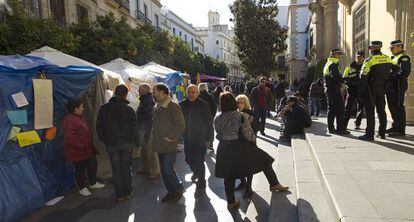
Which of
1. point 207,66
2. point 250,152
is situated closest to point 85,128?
point 250,152

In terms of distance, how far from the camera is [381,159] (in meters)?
4.97

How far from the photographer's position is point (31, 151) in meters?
5.16

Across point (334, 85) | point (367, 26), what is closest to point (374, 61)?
point (334, 85)

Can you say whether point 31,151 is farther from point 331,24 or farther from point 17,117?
point 331,24

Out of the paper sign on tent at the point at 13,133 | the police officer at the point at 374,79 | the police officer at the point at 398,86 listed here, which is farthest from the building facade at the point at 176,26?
the paper sign on tent at the point at 13,133

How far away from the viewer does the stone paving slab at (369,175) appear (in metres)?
3.19

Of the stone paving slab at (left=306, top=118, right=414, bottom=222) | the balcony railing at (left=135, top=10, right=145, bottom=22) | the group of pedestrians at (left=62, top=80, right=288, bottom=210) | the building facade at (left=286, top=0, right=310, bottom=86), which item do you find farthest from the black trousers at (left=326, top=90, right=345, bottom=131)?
the building facade at (left=286, top=0, right=310, bottom=86)

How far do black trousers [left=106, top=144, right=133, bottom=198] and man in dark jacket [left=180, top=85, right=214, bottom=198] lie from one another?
923mm

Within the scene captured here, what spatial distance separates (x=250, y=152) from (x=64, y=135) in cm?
295

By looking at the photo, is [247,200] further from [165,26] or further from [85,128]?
[165,26]

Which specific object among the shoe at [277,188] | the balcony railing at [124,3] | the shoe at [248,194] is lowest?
the shoe at [248,194]

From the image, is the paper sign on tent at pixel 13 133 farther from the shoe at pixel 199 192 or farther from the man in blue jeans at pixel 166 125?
A: the shoe at pixel 199 192

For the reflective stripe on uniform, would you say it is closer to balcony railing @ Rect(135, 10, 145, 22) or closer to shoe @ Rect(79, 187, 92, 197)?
shoe @ Rect(79, 187, 92, 197)

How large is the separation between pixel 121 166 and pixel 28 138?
1.39 meters
